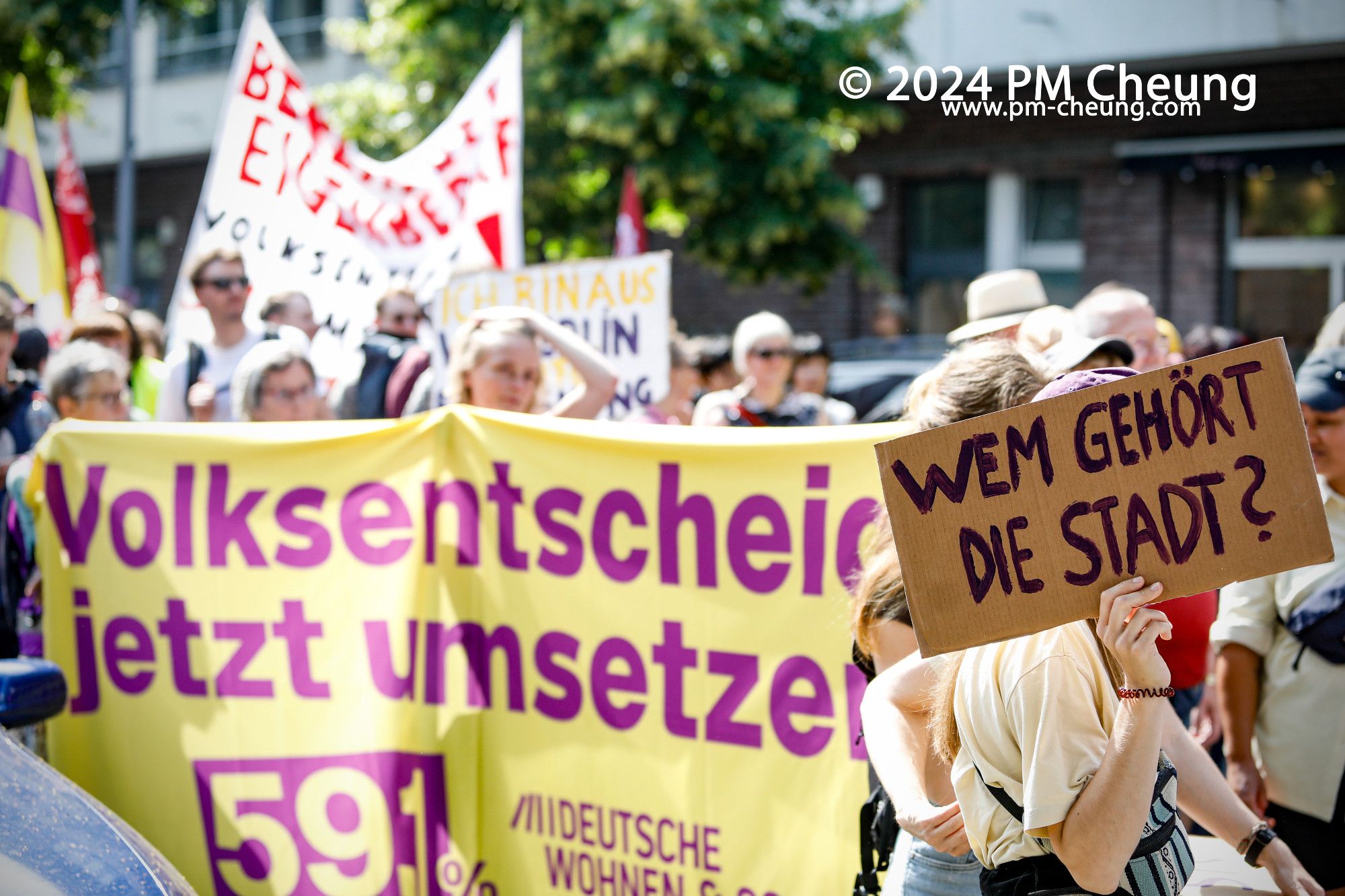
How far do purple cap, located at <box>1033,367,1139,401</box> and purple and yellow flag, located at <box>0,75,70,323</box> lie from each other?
745cm

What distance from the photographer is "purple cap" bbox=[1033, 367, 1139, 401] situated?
2064mm

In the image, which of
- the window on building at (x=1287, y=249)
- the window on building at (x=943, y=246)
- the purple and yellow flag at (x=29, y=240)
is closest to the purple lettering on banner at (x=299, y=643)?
the purple and yellow flag at (x=29, y=240)

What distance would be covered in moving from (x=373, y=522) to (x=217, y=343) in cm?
258

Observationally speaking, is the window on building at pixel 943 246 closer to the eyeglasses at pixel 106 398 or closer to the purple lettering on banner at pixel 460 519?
the eyeglasses at pixel 106 398

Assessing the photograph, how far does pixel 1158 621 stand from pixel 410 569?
241 centimetres

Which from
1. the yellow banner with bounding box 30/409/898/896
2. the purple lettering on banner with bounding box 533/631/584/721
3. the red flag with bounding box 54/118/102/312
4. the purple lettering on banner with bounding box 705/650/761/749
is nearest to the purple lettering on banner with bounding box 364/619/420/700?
the yellow banner with bounding box 30/409/898/896

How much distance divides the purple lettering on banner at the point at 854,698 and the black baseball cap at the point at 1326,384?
1.27 metres

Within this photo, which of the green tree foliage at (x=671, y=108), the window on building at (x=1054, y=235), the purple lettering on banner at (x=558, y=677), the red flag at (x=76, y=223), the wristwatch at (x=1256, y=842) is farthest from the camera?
the window on building at (x=1054, y=235)

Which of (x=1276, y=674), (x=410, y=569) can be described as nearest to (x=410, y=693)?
(x=410, y=569)

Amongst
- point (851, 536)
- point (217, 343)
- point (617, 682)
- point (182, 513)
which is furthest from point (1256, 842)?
point (217, 343)

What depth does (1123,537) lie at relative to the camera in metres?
1.96

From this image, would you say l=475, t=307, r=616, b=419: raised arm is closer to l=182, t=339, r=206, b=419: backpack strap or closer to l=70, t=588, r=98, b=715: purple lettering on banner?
l=70, t=588, r=98, b=715: purple lettering on banner

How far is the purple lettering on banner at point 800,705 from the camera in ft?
11.2

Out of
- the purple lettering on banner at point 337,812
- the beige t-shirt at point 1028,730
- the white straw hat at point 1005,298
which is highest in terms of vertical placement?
the white straw hat at point 1005,298
